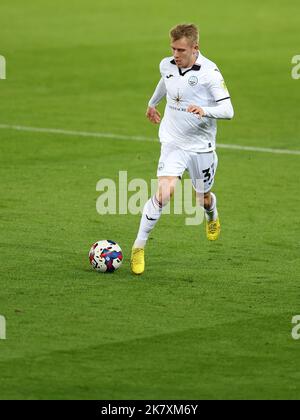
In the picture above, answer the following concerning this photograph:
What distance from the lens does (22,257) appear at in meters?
13.3

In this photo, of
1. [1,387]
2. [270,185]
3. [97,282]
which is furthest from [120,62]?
[1,387]

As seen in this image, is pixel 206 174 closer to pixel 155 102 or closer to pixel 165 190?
pixel 165 190

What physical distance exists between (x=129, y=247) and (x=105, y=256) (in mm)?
1386

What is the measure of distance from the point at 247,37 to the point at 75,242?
1854 cm

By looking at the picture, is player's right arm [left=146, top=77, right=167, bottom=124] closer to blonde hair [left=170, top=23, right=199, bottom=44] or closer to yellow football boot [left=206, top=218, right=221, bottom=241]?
blonde hair [left=170, top=23, right=199, bottom=44]

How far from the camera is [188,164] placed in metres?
13.1

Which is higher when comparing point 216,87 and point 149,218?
point 216,87

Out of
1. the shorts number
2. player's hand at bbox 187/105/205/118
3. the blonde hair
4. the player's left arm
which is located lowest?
player's hand at bbox 187/105/205/118

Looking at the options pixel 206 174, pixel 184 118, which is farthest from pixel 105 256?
pixel 184 118

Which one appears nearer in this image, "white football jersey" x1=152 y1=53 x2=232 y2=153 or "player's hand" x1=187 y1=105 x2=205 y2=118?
"player's hand" x1=187 y1=105 x2=205 y2=118

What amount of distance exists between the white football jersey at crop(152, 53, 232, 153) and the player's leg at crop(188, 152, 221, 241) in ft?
0.36

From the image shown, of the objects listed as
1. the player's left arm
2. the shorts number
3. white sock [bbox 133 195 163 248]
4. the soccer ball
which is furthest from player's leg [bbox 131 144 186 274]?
the player's left arm

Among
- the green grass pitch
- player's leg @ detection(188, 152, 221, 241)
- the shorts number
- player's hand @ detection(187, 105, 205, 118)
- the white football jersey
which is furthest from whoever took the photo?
the shorts number

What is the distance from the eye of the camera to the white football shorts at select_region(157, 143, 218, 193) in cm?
1286
